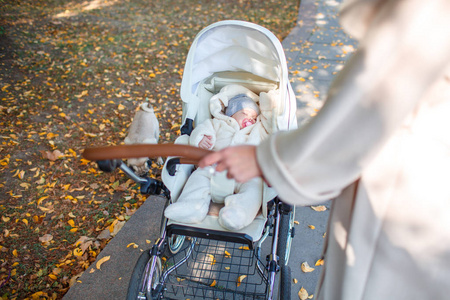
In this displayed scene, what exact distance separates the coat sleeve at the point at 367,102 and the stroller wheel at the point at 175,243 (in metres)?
1.75

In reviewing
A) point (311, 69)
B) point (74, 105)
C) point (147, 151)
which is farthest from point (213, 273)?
point (311, 69)

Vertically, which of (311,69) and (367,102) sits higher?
(367,102)

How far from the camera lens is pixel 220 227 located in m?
1.86

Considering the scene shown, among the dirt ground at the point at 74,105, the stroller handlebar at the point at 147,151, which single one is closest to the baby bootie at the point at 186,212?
the stroller handlebar at the point at 147,151

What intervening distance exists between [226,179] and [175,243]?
32.5 inches

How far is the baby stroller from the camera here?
1859 mm

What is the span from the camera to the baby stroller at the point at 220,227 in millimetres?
1859

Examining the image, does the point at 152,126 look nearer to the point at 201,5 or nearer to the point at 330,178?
the point at 330,178

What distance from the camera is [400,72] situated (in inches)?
26.7

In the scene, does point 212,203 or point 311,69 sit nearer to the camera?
point 212,203

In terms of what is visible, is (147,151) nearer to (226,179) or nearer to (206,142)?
(226,179)

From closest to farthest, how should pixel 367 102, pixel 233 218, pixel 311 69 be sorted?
pixel 367 102
pixel 233 218
pixel 311 69

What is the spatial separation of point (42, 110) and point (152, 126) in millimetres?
2021

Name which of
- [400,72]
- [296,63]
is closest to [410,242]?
[400,72]
